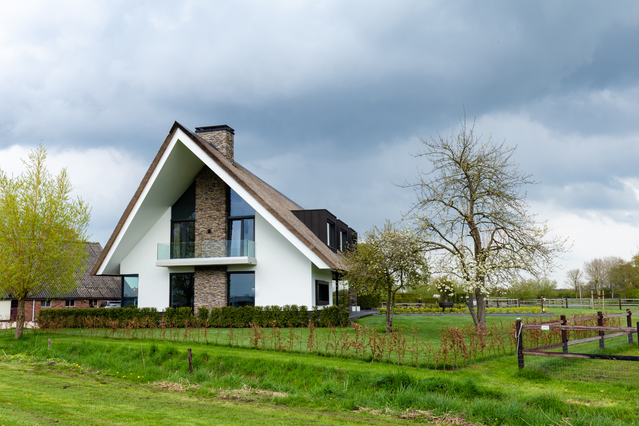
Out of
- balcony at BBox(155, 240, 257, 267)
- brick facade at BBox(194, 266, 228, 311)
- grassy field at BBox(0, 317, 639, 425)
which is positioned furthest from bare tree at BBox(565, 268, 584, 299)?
grassy field at BBox(0, 317, 639, 425)

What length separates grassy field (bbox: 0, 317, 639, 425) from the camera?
6.46 meters

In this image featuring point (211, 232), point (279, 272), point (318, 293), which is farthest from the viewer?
point (211, 232)

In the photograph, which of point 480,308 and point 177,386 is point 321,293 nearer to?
point 480,308

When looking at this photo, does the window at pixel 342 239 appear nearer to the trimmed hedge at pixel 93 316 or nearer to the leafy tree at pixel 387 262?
the leafy tree at pixel 387 262

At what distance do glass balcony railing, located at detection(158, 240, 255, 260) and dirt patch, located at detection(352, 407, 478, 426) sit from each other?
12.0m

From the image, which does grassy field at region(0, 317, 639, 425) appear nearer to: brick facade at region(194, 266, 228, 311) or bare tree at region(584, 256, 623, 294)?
brick facade at region(194, 266, 228, 311)

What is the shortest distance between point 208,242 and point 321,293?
5332 millimetres

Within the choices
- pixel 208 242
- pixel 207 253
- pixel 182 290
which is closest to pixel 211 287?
pixel 207 253

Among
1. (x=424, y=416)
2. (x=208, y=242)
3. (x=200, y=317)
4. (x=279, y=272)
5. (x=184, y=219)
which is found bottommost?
(x=424, y=416)

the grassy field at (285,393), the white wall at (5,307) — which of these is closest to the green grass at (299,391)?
the grassy field at (285,393)

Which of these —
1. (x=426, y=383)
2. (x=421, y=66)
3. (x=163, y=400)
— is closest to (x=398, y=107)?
(x=421, y=66)

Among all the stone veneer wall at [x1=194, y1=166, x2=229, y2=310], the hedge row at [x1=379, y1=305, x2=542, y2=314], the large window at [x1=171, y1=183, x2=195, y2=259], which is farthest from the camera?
the hedge row at [x1=379, y1=305, x2=542, y2=314]

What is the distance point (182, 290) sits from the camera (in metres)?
19.9

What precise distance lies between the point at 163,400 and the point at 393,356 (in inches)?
195
